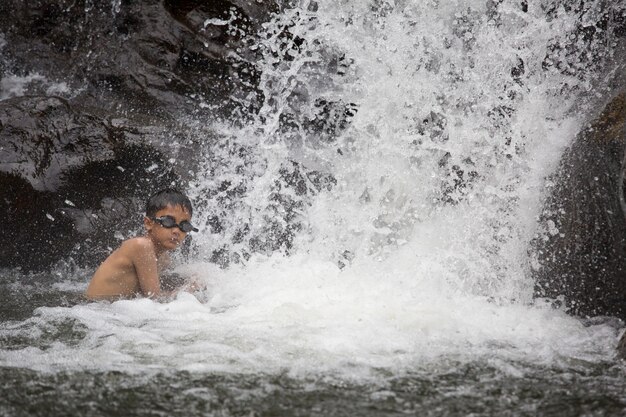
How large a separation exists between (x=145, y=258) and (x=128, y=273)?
0.19 meters

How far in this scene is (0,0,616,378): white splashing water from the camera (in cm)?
383

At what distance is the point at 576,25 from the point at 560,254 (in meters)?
2.62

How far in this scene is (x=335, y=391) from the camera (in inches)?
122

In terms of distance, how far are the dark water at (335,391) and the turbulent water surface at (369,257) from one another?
0.04 feet

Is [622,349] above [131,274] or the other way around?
the other way around

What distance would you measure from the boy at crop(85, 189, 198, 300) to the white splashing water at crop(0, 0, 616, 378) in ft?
0.91

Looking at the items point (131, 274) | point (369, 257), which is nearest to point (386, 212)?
point (369, 257)

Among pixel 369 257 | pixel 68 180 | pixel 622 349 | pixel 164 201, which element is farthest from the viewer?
pixel 68 180

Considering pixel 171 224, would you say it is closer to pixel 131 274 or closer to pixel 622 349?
pixel 131 274

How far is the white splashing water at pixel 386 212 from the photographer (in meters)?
3.83

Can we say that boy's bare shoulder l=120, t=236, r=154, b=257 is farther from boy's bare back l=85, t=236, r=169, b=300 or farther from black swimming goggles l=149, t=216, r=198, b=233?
black swimming goggles l=149, t=216, r=198, b=233

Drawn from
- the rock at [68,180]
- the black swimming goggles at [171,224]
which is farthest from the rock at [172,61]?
the black swimming goggles at [171,224]

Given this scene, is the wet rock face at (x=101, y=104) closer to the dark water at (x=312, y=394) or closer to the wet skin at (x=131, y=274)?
the wet skin at (x=131, y=274)

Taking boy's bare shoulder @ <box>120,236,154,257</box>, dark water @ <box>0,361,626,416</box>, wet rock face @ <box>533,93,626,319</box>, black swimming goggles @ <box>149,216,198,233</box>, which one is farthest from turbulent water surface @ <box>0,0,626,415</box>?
black swimming goggles @ <box>149,216,198,233</box>
